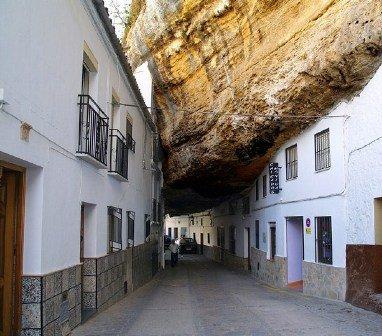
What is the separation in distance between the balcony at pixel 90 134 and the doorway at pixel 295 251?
28.4 ft

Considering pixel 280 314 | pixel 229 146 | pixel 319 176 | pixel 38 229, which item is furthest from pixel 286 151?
pixel 38 229

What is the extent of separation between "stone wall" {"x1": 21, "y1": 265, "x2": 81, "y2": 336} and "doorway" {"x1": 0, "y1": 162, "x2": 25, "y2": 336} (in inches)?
4.1

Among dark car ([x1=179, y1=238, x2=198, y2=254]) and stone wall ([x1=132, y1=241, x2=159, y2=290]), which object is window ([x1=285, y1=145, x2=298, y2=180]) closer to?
stone wall ([x1=132, y1=241, x2=159, y2=290])

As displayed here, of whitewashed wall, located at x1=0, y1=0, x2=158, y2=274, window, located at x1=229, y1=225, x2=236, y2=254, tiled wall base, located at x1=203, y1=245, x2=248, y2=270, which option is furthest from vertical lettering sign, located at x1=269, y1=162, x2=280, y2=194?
window, located at x1=229, y1=225, x2=236, y2=254

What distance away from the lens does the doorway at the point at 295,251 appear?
15.9 m

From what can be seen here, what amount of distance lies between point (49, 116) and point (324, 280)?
875 centimetres

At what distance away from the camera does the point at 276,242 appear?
677 inches

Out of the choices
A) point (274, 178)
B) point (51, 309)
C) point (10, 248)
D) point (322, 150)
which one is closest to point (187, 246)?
point (274, 178)

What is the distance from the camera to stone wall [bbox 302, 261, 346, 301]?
11.7 metres

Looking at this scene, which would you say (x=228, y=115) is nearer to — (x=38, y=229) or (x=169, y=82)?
(x=169, y=82)

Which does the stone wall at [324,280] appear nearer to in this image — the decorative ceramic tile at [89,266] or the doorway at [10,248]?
the decorative ceramic tile at [89,266]

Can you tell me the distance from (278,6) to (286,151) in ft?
16.4

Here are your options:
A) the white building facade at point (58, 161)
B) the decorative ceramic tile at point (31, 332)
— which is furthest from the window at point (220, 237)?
the decorative ceramic tile at point (31, 332)

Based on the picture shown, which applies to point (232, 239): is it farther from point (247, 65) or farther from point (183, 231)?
point (183, 231)
